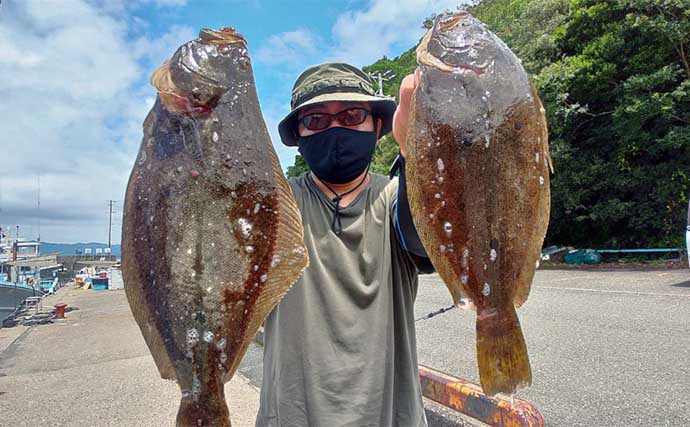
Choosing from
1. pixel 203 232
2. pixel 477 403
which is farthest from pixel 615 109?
pixel 203 232

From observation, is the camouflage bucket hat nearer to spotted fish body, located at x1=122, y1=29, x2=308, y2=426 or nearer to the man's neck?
the man's neck

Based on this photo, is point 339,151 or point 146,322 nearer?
point 146,322

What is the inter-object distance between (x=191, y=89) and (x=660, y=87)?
833 inches

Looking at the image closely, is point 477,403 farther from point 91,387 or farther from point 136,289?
point 91,387

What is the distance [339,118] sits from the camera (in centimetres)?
243

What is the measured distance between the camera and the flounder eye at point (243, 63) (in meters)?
1.90

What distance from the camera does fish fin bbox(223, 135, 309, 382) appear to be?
5.95 ft

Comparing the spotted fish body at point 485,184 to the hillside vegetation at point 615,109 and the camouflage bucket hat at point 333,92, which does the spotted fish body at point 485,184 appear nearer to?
the camouflage bucket hat at point 333,92

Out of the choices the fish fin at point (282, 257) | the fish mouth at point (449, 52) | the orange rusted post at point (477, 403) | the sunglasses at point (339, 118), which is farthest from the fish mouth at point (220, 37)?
the orange rusted post at point (477, 403)

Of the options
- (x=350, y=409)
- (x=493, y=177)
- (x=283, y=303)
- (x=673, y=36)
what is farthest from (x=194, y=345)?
(x=673, y=36)

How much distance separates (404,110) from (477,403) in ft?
7.86

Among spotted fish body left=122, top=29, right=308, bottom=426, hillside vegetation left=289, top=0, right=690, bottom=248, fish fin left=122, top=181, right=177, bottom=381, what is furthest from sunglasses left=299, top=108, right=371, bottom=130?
hillside vegetation left=289, top=0, right=690, bottom=248

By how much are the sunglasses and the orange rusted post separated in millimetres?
1818

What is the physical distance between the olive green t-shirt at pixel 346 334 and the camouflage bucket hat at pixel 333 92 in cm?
49
